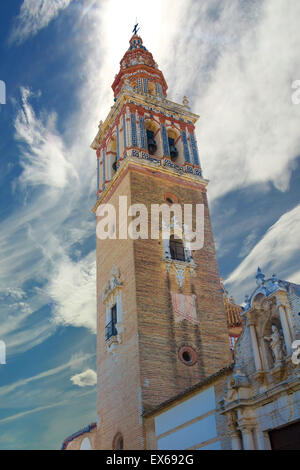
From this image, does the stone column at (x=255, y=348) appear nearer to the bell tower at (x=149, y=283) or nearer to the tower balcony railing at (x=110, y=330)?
the bell tower at (x=149, y=283)

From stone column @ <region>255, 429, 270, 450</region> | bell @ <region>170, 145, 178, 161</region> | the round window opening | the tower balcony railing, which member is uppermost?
bell @ <region>170, 145, 178, 161</region>

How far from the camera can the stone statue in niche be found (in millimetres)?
12648

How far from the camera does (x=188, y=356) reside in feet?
65.2

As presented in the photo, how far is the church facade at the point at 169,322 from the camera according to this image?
1311cm

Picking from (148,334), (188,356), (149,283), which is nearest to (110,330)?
(148,334)

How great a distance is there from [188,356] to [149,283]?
131 inches

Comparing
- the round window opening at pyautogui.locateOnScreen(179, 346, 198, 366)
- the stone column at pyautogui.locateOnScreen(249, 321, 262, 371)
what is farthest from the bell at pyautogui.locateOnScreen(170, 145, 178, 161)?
the stone column at pyautogui.locateOnScreen(249, 321, 262, 371)

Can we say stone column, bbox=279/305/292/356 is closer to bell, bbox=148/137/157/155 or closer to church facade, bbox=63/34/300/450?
church facade, bbox=63/34/300/450

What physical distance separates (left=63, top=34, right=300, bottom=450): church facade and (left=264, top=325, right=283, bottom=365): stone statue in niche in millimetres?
31

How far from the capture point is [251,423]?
12992 millimetres

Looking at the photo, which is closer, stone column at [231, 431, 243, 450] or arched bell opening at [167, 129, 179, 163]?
stone column at [231, 431, 243, 450]

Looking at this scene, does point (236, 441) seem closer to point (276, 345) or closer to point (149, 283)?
point (276, 345)

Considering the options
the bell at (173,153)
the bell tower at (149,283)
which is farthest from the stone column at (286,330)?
the bell at (173,153)
